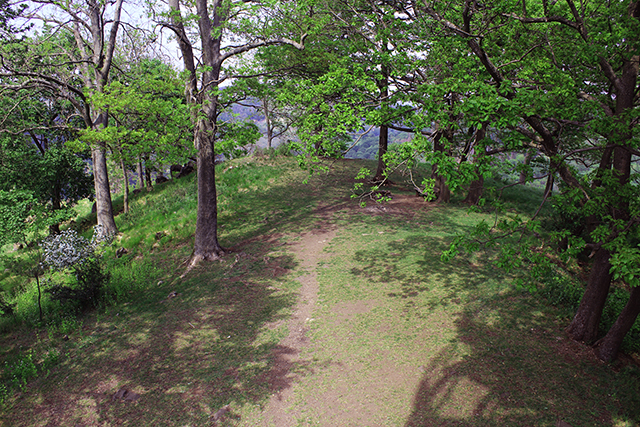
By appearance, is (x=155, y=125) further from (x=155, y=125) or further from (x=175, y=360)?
(x=175, y=360)

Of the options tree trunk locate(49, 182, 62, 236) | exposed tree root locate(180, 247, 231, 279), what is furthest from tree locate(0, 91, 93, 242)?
exposed tree root locate(180, 247, 231, 279)

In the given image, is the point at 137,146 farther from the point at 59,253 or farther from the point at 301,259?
the point at 301,259

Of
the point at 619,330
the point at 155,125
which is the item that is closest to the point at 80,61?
the point at 155,125

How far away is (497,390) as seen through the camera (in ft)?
16.9

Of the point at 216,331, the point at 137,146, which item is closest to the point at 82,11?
the point at 137,146

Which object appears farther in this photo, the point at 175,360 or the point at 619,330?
the point at 175,360

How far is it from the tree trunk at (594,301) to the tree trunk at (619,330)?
0.27 meters

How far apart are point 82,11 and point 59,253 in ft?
32.4

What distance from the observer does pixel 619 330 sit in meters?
5.58

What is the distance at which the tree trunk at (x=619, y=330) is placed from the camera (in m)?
5.43

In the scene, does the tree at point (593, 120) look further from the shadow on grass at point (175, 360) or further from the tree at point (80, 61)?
the tree at point (80, 61)

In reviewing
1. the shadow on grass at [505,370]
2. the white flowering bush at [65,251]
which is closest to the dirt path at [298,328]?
the shadow on grass at [505,370]

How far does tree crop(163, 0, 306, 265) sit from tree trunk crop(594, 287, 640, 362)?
30.1ft

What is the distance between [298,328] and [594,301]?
17.5 feet
